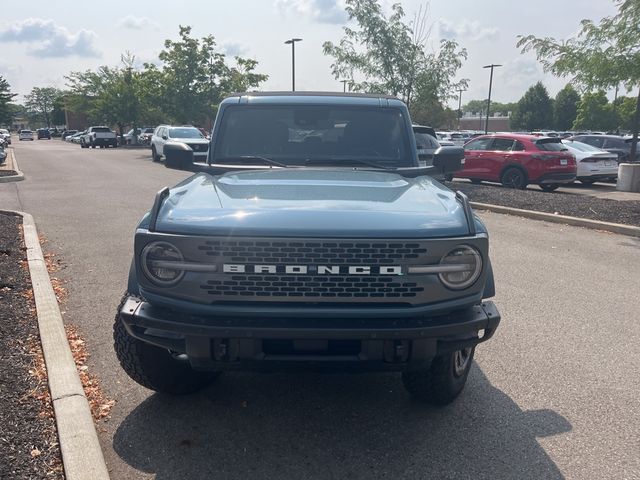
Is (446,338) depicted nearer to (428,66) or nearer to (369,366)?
(369,366)

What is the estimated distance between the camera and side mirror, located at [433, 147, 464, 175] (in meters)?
4.70

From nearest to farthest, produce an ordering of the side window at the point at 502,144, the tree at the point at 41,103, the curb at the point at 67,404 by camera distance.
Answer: the curb at the point at 67,404 → the side window at the point at 502,144 → the tree at the point at 41,103

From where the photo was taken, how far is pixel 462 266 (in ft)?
10.1

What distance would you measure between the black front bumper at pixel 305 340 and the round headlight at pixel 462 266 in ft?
0.61

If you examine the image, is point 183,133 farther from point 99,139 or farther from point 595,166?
point 99,139

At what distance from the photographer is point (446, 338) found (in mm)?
3064

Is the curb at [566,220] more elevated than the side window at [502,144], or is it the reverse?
the side window at [502,144]

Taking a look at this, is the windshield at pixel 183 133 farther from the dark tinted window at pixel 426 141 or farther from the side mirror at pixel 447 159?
the side mirror at pixel 447 159

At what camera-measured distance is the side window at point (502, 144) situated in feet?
55.4

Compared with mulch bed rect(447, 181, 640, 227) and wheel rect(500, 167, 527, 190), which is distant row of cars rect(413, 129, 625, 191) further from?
mulch bed rect(447, 181, 640, 227)

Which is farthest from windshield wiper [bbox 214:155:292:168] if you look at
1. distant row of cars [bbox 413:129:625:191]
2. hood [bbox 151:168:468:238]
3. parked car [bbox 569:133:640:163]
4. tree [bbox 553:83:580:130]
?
tree [bbox 553:83:580:130]

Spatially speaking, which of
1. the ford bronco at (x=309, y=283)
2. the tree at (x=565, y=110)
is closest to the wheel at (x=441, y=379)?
the ford bronco at (x=309, y=283)

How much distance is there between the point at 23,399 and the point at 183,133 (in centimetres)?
2590

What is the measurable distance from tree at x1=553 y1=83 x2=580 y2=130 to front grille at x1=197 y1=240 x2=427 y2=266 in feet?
228
